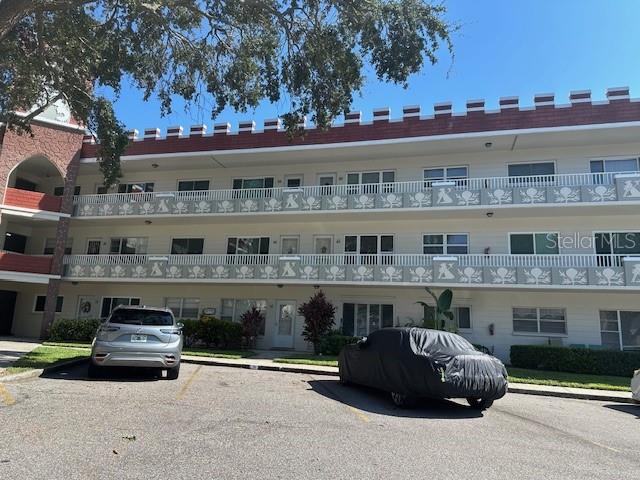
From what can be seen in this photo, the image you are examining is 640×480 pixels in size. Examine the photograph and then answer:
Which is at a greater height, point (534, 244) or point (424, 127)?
point (424, 127)

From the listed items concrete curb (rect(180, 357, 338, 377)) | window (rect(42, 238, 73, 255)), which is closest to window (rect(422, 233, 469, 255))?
concrete curb (rect(180, 357, 338, 377))

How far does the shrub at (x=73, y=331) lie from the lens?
23.2 m

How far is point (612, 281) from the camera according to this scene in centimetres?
1848

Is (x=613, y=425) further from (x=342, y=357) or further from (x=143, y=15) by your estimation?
(x=143, y=15)

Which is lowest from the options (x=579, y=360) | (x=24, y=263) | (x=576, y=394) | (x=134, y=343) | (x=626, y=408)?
(x=626, y=408)

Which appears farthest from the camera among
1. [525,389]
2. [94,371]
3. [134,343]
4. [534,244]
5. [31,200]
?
[31,200]

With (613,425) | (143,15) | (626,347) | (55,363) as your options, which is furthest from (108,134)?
(626,347)

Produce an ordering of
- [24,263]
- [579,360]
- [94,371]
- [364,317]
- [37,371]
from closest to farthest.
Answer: [37,371] → [94,371] → [579,360] → [364,317] → [24,263]

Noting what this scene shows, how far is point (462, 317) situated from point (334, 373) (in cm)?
912

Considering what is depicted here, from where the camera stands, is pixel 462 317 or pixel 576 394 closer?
pixel 576 394

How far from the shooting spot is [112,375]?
11609 millimetres

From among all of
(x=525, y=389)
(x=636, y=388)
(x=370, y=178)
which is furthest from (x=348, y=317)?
(x=636, y=388)

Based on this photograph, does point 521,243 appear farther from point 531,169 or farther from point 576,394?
point 576,394

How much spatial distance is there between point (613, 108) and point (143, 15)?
18150 millimetres
